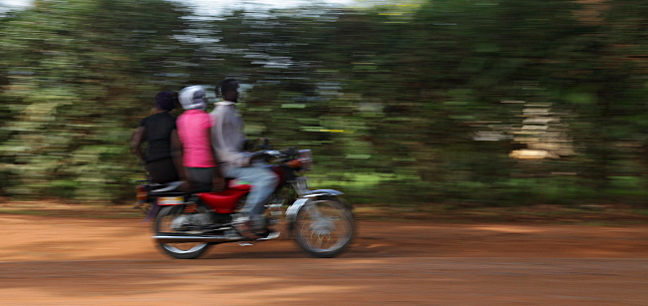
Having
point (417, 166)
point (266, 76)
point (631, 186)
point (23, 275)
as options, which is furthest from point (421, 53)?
point (23, 275)

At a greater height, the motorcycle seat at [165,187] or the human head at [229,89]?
the human head at [229,89]

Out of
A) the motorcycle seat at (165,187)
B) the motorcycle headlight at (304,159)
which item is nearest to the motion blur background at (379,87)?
the motorcycle headlight at (304,159)

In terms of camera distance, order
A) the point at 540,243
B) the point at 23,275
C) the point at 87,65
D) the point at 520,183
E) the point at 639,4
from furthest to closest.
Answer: the point at 87,65 < the point at 520,183 < the point at 639,4 < the point at 540,243 < the point at 23,275

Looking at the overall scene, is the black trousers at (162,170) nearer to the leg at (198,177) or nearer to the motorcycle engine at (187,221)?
the leg at (198,177)

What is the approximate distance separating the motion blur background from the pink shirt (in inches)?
107

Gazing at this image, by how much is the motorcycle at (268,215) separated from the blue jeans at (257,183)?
0.28ft

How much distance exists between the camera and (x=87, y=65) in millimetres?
9172

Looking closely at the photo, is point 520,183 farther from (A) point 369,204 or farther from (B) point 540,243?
(A) point 369,204

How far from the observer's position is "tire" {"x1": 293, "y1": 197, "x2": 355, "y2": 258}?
607 cm

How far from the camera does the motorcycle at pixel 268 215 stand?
6059 millimetres

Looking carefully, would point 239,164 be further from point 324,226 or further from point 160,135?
point 324,226

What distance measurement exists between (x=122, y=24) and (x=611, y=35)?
22.2ft

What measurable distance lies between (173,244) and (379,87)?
372 centimetres

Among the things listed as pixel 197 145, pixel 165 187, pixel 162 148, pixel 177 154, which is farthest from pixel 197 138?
pixel 165 187
